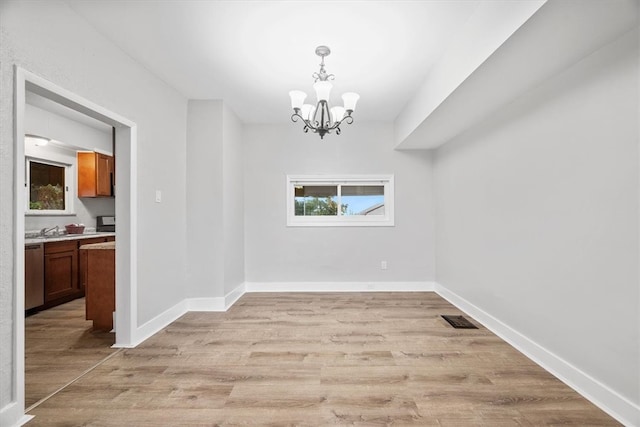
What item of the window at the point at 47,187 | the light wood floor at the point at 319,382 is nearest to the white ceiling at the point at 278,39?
the light wood floor at the point at 319,382

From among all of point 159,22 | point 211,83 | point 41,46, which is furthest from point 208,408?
point 211,83

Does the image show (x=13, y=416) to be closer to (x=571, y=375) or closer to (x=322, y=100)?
(x=322, y=100)

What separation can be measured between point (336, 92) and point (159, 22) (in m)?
1.85

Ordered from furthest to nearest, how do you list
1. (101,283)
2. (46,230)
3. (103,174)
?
(103,174) → (46,230) → (101,283)

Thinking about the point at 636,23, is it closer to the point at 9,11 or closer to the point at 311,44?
the point at 311,44

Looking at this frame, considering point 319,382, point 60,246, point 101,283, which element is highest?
point 60,246

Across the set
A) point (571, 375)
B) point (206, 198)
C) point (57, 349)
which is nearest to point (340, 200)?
point (206, 198)

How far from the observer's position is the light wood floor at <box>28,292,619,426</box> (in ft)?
5.62

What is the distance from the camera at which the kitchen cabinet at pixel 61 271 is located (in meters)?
3.70

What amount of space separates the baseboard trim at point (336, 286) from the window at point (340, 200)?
3.03ft

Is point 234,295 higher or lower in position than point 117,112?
lower

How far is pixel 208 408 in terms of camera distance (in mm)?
1794

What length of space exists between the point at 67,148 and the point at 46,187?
0.67 meters

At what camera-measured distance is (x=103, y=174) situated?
Answer: 16.1ft
